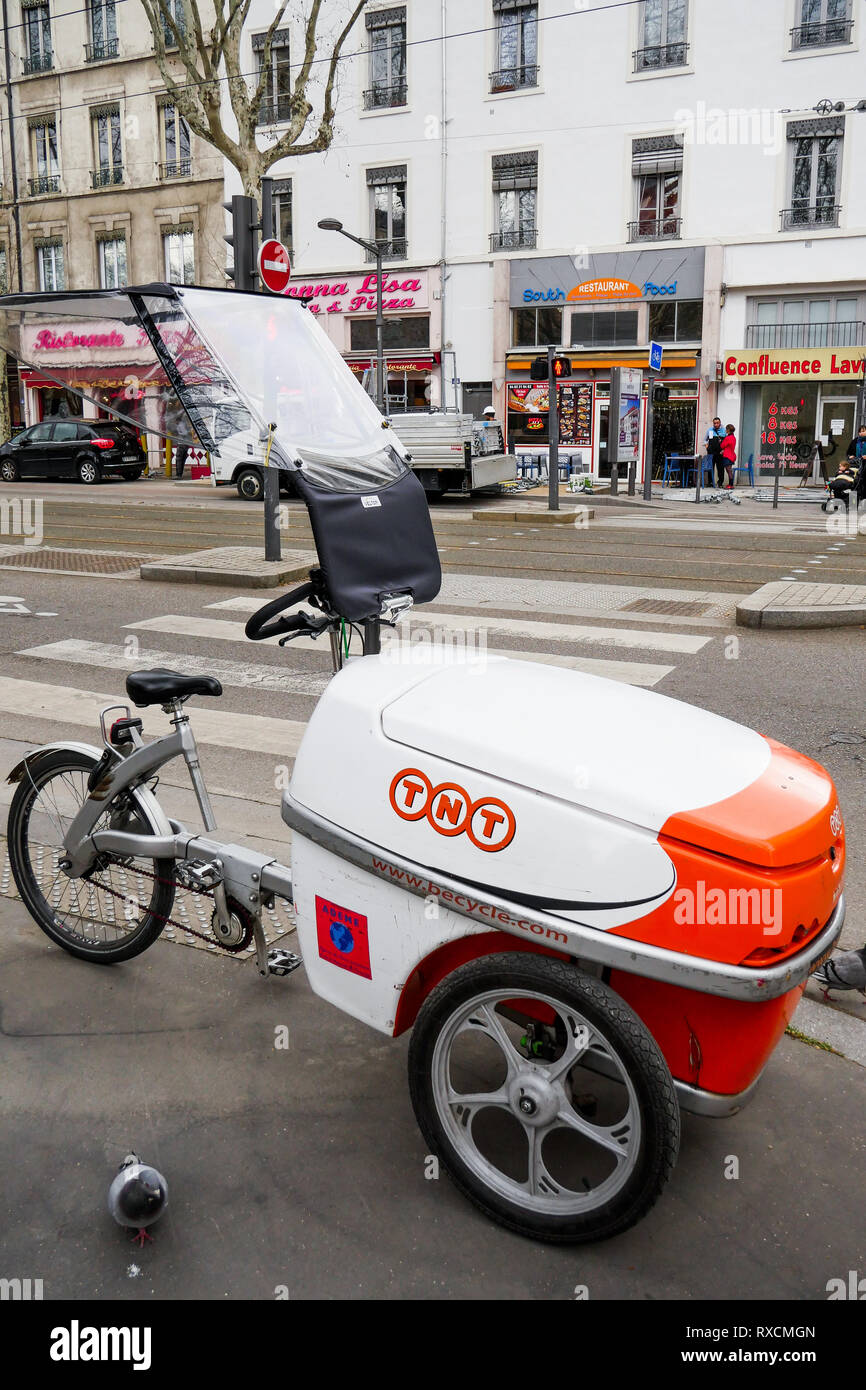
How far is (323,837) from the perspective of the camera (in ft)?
8.60

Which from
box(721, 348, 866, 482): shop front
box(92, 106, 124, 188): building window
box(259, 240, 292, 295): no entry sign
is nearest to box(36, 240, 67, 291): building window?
box(92, 106, 124, 188): building window

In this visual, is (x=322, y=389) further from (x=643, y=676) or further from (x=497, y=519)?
Answer: (x=497, y=519)

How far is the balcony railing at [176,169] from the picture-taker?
3528 cm

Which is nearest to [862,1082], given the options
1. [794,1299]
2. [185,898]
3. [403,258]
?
[794,1299]

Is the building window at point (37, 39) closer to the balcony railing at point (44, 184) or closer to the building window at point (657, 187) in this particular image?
the balcony railing at point (44, 184)

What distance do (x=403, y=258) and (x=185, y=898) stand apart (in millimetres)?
A: 31440

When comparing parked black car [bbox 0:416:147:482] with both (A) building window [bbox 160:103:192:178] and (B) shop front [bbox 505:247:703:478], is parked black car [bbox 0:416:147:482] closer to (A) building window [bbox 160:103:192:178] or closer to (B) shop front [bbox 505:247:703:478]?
(B) shop front [bbox 505:247:703:478]

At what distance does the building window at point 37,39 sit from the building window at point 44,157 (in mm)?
1723

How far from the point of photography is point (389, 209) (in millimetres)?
32625

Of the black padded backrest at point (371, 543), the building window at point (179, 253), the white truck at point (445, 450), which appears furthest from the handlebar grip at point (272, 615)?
the building window at point (179, 253)

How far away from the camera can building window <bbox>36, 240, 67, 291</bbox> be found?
38.3m

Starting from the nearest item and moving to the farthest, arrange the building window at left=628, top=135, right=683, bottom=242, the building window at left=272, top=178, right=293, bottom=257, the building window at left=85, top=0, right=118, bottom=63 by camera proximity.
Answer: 1. the building window at left=628, top=135, right=683, bottom=242
2. the building window at left=272, top=178, right=293, bottom=257
3. the building window at left=85, top=0, right=118, bottom=63

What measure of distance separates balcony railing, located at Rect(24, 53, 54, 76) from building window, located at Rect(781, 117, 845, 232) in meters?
24.7

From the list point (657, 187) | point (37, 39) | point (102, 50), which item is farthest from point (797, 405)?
point (37, 39)
